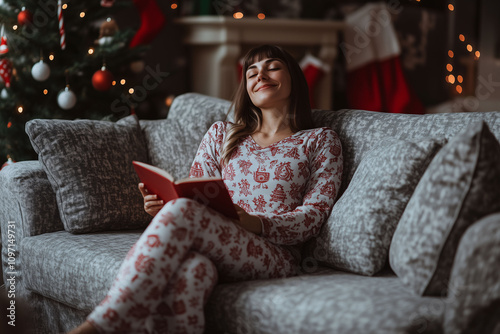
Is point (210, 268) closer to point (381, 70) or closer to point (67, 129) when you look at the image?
point (67, 129)

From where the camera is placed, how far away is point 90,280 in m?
1.77

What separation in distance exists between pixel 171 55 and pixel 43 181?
2.27 m

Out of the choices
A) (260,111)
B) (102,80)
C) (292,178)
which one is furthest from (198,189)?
(102,80)

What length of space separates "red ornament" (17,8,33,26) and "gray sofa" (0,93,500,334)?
0.86 m

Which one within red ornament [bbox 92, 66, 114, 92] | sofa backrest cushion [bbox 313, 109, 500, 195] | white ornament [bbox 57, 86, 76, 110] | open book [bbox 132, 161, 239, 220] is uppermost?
red ornament [bbox 92, 66, 114, 92]

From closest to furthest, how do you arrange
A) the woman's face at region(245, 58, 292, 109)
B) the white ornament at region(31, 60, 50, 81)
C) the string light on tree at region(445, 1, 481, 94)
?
1. the woman's face at region(245, 58, 292, 109)
2. the white ornament at region(31, 60, 50, 81)
3. the string light on tree at region(445, 1, 481, 94)

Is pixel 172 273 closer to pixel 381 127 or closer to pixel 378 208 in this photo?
pixel 378 208

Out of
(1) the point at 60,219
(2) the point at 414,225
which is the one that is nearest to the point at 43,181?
(1) the point at 60,219

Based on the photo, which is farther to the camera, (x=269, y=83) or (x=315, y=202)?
(x=269, y=83)

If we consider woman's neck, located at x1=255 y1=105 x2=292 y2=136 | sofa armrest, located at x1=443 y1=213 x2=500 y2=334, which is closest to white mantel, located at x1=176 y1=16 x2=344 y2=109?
woman's neck, located at x1=255 y1=105 x2=292 y2=136

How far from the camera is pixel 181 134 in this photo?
7.63ft

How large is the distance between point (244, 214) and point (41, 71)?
1.54 metres

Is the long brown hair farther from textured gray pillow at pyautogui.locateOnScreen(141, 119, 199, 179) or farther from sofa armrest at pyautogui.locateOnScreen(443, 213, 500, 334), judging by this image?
sofa armrest at pyautogui.locateOnScreen(443, 213, 500, 334)

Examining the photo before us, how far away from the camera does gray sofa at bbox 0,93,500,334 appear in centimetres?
123
